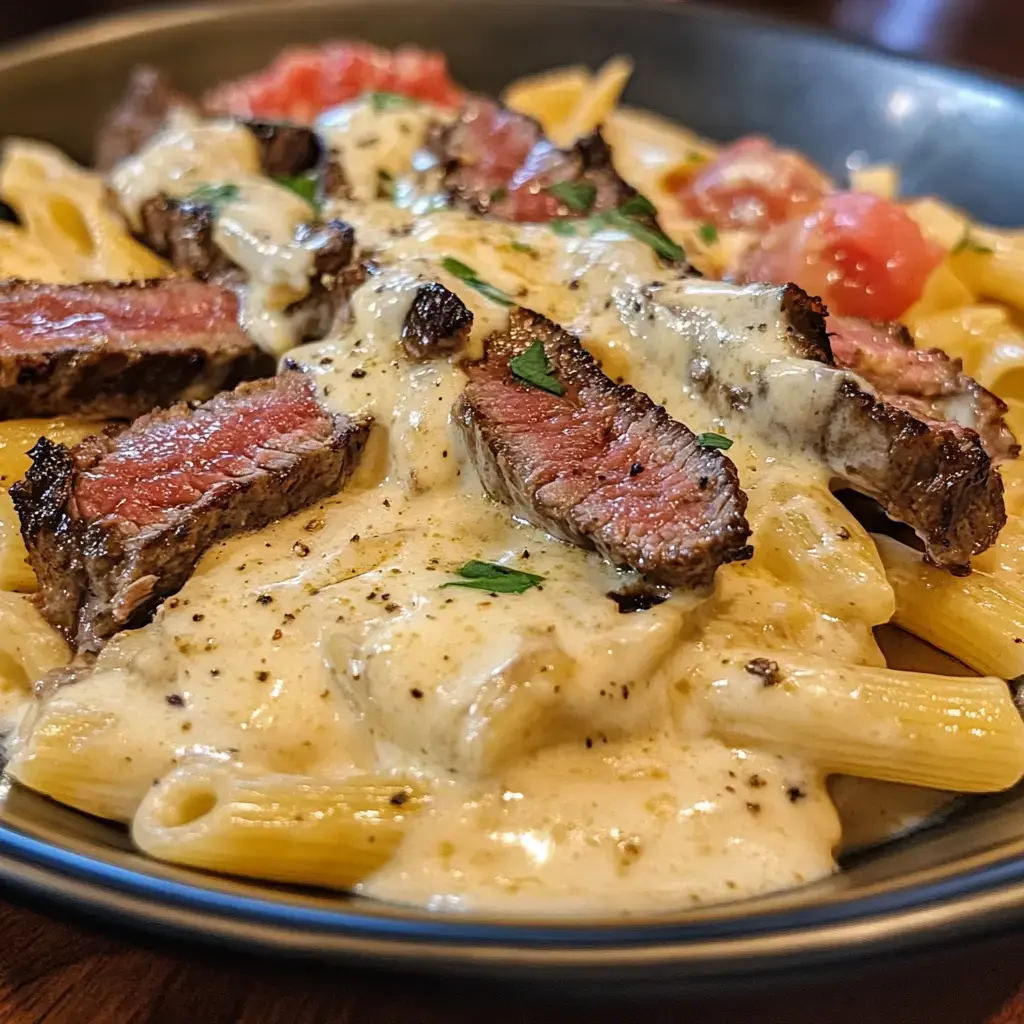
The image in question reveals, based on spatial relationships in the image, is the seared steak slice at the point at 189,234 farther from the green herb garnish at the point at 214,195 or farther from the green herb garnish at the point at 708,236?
the green herb garnish at the point at 708,236

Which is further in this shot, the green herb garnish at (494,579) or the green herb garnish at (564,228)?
the green herb garnish at (564,228)

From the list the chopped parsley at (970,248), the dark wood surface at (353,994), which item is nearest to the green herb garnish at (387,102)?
the chopped parsley at (970,248)

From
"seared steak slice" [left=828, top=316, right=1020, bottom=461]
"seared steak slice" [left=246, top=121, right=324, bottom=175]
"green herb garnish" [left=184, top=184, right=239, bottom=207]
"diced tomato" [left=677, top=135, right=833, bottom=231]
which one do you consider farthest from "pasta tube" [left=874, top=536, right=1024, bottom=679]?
"seared steak slice" [left=246, top=121, right=324, bottom=175]

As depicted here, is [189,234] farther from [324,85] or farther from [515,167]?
[324,85]

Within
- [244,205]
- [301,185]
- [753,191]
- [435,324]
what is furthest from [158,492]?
[753,191]

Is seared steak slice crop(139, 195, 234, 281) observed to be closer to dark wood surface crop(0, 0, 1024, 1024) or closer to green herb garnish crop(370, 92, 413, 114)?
green herb garnish crop(370, 92, 413, 114)
